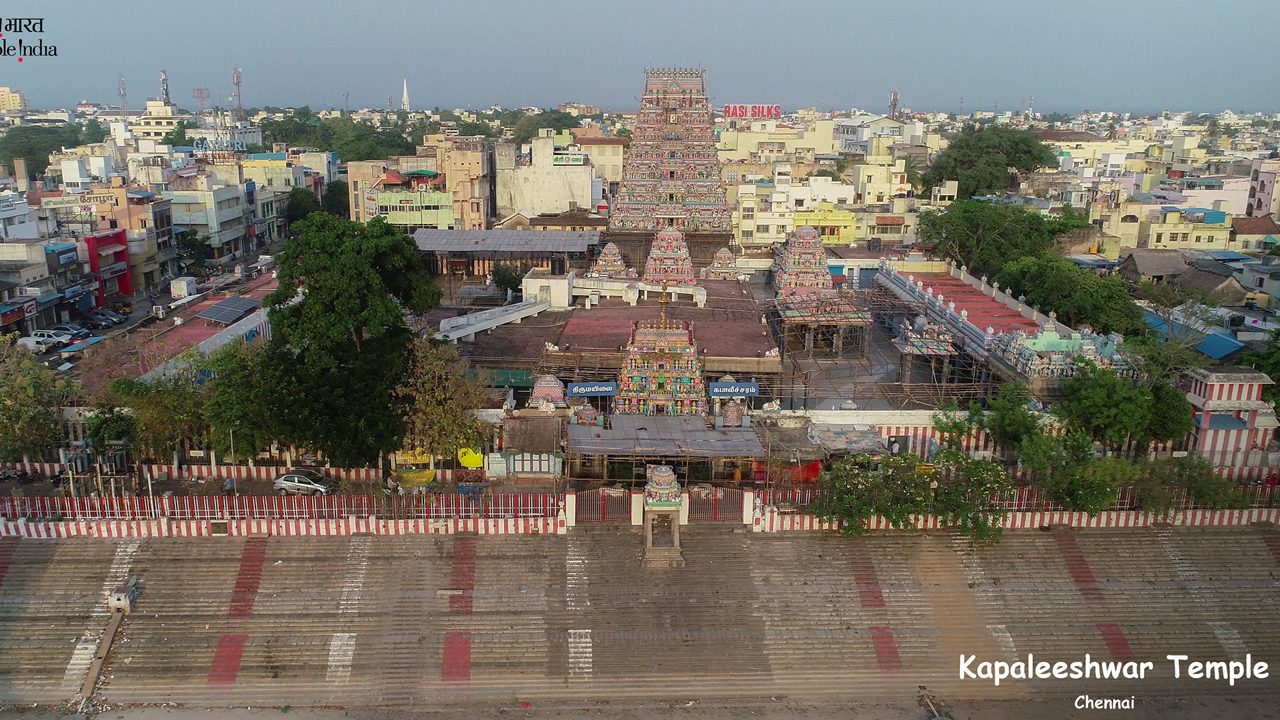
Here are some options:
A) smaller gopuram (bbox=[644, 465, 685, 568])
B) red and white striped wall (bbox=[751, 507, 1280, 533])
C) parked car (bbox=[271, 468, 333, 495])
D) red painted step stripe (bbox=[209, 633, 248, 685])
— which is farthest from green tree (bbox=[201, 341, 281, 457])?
red and white striped wall (bbox=[751, 507, 1280, 533])

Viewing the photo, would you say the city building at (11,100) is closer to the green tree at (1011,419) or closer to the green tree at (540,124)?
the green tree at (540,124)

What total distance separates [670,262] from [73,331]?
84.9 feet

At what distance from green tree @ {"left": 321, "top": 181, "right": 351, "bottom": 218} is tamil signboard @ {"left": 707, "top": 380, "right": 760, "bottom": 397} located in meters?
51.6

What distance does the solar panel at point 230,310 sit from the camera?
36469mm

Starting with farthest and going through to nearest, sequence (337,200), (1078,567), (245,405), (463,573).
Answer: (337,200) → (245,405) → (1078,567) → (463,573)

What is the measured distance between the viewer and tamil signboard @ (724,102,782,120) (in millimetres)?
101688

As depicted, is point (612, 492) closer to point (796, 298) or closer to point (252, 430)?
point (252, 430)

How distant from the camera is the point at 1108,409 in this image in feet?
86.2

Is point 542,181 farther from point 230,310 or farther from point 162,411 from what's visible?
point 162,411

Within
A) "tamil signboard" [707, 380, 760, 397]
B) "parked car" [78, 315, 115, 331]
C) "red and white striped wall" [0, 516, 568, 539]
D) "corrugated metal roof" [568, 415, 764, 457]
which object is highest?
"tamil signboard" [707, 380, 760, 397]

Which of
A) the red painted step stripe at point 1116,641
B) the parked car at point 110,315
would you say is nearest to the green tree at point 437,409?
the red painted step stripe at point 1116,641

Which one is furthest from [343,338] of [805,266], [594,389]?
[805,266]

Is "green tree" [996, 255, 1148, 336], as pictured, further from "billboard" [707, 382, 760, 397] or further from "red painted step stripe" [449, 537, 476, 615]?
"red painted step stripe" [449, 537, 476, 615]

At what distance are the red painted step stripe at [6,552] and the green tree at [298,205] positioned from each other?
4920 centimetres
